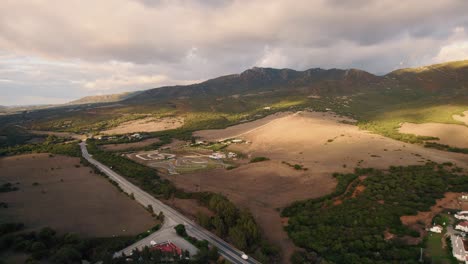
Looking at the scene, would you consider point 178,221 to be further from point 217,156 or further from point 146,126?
point 146,126

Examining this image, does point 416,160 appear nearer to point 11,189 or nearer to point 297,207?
point 297,207

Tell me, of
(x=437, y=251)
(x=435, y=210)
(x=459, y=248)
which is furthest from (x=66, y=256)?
(x=435, y=210)

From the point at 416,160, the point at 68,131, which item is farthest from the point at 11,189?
the point at 68,131

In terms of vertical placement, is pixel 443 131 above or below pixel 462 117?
below

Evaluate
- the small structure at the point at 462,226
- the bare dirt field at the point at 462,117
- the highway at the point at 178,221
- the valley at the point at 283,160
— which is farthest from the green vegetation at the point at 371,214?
the bare dirt field at the point at 462,117

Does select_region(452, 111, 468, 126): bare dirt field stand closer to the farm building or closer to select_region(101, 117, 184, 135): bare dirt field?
the farm building

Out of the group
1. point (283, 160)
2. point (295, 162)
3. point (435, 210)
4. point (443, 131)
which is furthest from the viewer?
point (443, 131)
